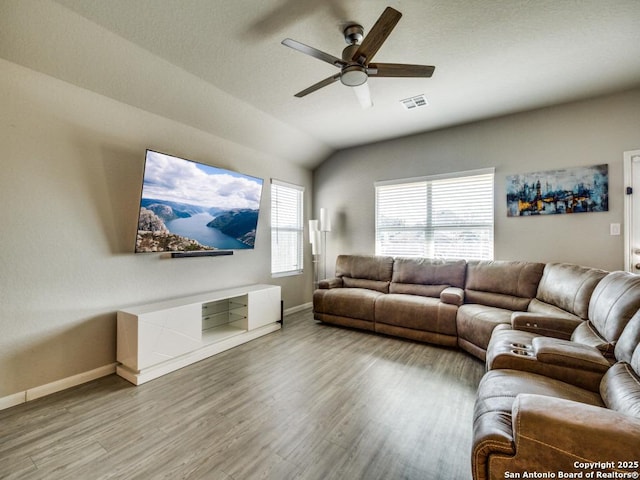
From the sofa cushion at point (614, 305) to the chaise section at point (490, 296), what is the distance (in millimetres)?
784

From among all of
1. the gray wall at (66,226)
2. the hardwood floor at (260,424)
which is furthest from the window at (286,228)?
the hardwood floor at (260,424)

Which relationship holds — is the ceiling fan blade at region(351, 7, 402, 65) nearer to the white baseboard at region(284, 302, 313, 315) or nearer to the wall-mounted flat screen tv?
the wall-mounted flat screen tv

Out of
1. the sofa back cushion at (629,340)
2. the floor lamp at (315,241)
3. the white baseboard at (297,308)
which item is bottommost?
the white baseboard at (297,308)

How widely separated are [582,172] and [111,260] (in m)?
5.19

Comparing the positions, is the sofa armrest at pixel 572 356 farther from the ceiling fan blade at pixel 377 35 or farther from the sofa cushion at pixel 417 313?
the ceiling fan blade at pixel 377 35

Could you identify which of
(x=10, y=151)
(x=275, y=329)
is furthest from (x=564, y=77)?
(x=10, y=151)

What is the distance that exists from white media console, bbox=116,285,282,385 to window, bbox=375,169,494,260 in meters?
2.31

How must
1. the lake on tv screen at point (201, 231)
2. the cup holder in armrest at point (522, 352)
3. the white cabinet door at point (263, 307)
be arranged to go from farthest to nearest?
the white cabinet door at point (263, 307), the lake on tv screen at point (201, 231), the cup holder in armrest at point (522, 352)

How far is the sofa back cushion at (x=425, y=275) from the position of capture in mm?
3736

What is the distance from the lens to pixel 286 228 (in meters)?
4.77

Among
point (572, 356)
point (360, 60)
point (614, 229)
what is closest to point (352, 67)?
point (360, 60)

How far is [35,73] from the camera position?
220 cm

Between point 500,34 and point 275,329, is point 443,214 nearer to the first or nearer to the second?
point 500,34

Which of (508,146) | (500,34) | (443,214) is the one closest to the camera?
(500,34)
